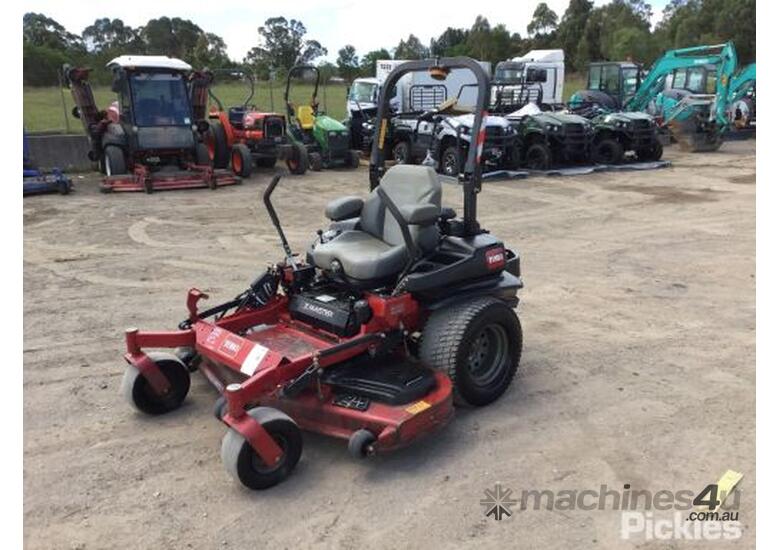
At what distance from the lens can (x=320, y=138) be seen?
15.0 metres

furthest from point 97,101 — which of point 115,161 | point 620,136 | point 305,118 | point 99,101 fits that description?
point 620,136

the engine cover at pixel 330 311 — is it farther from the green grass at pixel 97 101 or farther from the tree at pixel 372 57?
the tree at pixel 372 57

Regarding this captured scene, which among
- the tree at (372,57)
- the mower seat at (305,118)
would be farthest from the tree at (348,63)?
the mower seat at (305,118)

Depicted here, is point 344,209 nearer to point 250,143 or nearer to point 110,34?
point 250,143

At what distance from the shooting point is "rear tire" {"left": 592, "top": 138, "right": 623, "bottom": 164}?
14852 millimetres

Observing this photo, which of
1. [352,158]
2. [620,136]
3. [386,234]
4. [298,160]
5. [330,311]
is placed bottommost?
[330,311]

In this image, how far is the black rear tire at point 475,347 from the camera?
3.74 metres

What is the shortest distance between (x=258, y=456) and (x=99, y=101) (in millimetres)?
23840

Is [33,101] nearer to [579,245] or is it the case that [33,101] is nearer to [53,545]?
[579,245]

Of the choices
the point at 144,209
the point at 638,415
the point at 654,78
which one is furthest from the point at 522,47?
the point at 638,415

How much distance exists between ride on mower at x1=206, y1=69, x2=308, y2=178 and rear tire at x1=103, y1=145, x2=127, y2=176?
1.85 meters

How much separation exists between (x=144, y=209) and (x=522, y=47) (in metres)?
54.7

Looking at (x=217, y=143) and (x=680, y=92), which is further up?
(x=680, y=92)

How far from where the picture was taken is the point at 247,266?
6973mm
